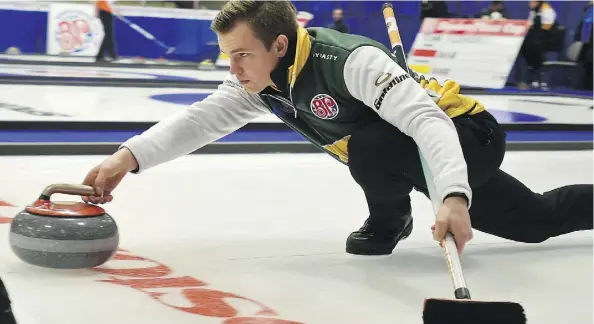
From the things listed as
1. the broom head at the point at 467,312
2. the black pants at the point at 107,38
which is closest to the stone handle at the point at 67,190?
the broom head at the point at 467,312

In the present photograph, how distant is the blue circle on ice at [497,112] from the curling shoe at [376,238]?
3860 millimetres

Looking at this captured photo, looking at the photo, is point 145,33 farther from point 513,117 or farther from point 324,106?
point 324,106

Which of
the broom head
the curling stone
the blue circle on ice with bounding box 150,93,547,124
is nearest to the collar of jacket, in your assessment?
the curling stone

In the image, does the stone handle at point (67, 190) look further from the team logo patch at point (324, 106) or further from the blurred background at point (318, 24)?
the blurred background at point (318, 24)

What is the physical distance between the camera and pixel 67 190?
187cm

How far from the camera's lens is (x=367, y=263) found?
217 centimetres

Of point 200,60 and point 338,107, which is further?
point 200,60

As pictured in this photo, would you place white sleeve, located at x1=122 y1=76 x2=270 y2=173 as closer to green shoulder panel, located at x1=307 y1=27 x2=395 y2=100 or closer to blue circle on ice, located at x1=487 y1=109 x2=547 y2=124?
green shoulder panel, located at x1=307 y1=27 x2=395 y2=100

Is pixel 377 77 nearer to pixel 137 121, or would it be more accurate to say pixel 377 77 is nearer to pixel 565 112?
pixel 137 121

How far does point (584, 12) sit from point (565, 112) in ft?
12.8

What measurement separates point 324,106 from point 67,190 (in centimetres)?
67

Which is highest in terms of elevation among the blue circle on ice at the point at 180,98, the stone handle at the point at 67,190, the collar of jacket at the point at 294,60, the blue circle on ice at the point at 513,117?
the collar of jacket at the point at 294,60

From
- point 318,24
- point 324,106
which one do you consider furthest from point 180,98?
point 324,106

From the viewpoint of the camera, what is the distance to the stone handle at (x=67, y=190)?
187 cm
